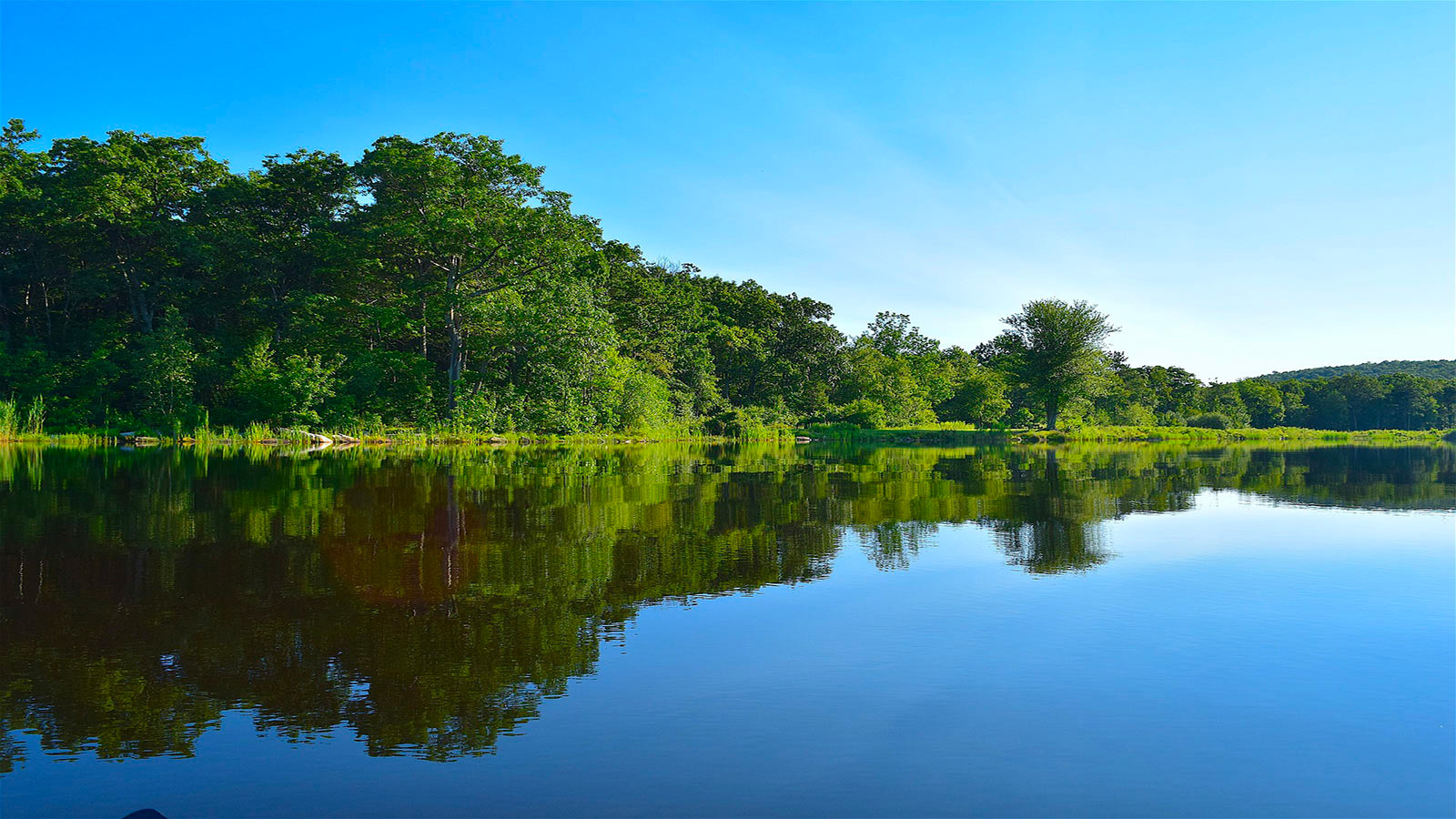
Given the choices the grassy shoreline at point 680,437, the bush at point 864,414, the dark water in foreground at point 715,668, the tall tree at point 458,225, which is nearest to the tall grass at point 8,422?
the grassy shoreline at point 680,437

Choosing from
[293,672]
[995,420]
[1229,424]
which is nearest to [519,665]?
[293,672]

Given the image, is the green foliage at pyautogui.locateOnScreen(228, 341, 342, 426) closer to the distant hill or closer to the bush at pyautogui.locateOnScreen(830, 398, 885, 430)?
the bush at pyautogui.locateOnScreen(830, 398, 885, 430)

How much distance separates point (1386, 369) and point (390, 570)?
150162mm

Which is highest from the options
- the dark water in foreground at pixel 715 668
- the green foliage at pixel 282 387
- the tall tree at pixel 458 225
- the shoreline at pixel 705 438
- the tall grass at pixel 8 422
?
the tall tree at pixel 458 225

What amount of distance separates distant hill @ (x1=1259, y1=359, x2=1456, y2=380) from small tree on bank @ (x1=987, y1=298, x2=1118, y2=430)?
2738 inches

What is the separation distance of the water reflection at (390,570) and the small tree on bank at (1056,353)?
117ft

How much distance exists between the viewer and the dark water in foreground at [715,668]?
3037 mm

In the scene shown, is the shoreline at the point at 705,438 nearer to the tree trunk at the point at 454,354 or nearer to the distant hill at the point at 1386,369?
the tree trunk at the point at 454,354

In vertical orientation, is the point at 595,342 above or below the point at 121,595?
above

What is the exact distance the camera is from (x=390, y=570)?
21.9 ft

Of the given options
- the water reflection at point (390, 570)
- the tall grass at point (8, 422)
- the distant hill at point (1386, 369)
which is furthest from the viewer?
the distant hill at point (1386, 369)

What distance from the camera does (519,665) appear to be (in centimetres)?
432

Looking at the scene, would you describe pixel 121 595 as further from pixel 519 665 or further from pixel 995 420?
pixel 995 420

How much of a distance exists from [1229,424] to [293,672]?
70260mm
